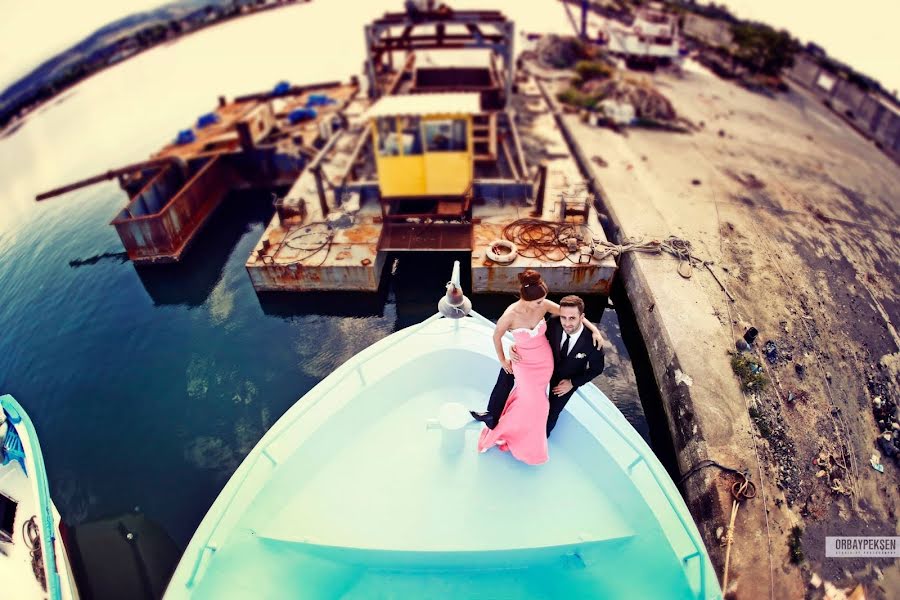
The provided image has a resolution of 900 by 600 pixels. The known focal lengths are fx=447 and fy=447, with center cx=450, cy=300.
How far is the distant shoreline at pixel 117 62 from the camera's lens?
2177 centimetres

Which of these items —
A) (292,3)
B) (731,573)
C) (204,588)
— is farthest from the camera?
(292,3)

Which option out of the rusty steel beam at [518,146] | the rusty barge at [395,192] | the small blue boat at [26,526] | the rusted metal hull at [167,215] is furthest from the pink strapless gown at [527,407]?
the rusted metal hull at [167,215]

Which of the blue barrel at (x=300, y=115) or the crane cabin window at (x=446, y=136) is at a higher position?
the crane cabin window at (x=446, y=136)

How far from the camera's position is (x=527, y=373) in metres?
4.20

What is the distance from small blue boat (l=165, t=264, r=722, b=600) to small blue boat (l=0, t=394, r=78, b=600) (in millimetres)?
2538

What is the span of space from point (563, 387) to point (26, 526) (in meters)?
6.50

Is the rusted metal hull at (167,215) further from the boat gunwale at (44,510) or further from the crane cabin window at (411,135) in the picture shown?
the crane cabin window at (411,135)

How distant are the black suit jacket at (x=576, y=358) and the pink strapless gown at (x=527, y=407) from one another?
0.11m

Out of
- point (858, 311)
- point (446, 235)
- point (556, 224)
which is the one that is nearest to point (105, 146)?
point (446, 235)

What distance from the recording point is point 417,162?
35.4ft

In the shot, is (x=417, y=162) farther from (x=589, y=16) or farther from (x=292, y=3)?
(x=292, y=3)

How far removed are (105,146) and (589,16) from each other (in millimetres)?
32883

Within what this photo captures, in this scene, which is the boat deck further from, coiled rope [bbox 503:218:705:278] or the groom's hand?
coiled rope [bbox 503:218:705:278]

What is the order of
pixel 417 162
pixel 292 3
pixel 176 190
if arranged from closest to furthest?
pixel 417 162, pixel 176 190, pixel 292 3
